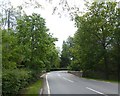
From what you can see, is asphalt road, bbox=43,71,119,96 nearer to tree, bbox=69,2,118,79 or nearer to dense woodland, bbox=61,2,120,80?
dense woodland, bbox=61,2,120,80

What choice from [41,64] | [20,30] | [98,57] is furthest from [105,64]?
[20,30]

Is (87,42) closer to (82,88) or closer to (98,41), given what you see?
(98,41)

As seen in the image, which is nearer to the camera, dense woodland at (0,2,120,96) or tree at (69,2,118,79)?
dense woodland at (0,2,120,96)

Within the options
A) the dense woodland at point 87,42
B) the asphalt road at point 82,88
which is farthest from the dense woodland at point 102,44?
the asphalt road at point 82,88

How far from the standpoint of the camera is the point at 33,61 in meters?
38.6

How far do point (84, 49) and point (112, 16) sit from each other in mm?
8048

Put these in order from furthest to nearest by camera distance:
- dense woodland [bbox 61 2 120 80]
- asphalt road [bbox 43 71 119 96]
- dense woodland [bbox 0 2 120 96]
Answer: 1. dense woodland [bbox 61 2 120 80]
2. dense woodland [bbox 0 2 120 96]
3. asphalt road [bbox 43 71 119 96]

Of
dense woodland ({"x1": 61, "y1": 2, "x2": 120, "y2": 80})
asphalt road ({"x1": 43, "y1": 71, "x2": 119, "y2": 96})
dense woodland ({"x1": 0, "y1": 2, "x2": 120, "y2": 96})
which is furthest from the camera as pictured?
dense woodland ({"x1": 61, "y1": 2, "x2": 120, "y2": 80})

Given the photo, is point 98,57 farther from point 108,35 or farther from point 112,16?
point 112,16

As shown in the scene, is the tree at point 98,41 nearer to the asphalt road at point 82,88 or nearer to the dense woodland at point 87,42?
the dense woodland at point 87,42

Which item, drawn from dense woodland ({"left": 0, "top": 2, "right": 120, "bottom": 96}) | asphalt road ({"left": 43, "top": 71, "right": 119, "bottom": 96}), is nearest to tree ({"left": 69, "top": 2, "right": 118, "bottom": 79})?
→ dense woodland ({"left": 0, "top": 2, "right": 120, "bottom": 96})

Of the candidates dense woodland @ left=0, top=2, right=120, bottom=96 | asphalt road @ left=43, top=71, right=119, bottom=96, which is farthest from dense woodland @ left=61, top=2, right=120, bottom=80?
asphalt road @ left=43, top=71, right=119, bottom=96

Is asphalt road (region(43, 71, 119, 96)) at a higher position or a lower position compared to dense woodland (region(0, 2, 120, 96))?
lower

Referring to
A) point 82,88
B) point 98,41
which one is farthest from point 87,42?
point 82,88
